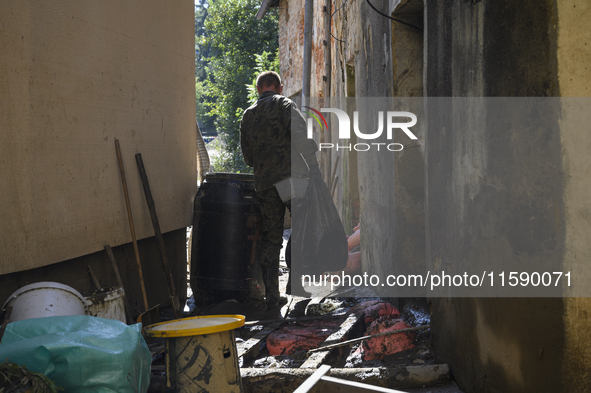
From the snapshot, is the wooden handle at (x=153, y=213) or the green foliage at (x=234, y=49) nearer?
the wooden handle at (x=153, y=213)

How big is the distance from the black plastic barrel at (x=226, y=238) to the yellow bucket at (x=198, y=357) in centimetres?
204

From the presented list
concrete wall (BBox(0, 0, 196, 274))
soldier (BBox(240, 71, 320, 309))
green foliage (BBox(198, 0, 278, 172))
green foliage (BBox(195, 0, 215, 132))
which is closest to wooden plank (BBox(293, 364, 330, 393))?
concrete wall (BBox(0, 0, 196, 274))

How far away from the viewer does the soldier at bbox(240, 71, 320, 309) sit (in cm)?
423

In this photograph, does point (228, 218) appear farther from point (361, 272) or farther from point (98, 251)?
point (361, 272)

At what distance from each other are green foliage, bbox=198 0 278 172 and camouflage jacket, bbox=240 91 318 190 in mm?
14002

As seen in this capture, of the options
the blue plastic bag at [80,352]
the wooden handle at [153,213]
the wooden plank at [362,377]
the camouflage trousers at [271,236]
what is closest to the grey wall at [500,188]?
the wooden plank at [362,377]

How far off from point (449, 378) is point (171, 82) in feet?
10.5

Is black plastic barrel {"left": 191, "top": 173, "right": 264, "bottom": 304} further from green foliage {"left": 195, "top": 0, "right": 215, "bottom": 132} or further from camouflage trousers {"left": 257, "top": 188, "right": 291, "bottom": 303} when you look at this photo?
green foliage {"left": 195, "top": 0, "right": 215, "bottom": 132}

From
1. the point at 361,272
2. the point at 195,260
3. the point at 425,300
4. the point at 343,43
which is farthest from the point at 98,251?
the point at 343,43

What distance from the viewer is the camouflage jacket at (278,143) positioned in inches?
166

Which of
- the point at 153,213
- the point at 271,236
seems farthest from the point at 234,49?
the point at 153,213

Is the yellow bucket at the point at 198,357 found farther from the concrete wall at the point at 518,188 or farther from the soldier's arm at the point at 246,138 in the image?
the soldier's arm at the point at 246,138

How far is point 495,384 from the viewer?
6.96 ft

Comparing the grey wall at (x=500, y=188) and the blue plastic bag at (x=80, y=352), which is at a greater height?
the grey wall at (x=500, y=188)
